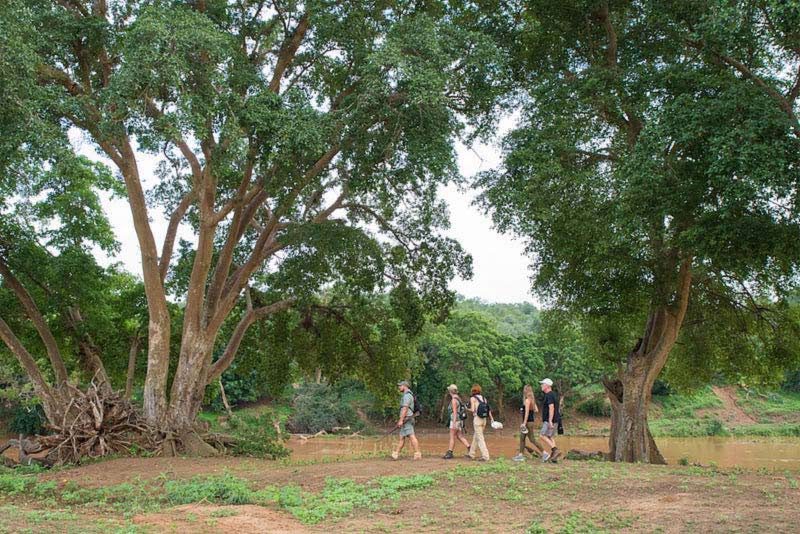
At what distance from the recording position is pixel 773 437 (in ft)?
118

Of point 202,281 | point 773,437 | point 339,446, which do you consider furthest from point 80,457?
point 773,437

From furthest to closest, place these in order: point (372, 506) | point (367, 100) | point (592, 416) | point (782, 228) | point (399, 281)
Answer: point (592, 416) < point (399, 281) < point (367, 100) < point (782, 228) < point (372, 506)

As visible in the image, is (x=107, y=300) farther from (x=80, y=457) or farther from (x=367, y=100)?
(x=367, y=100)

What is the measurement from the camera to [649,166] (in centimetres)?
1062

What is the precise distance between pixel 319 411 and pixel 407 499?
3212 cm

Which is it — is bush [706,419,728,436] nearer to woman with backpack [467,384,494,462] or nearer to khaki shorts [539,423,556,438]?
khaki shorts [539,423,556,438]

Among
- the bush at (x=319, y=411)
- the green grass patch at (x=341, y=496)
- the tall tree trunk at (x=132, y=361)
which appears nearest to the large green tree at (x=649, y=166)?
the green grass patch at (x=341, y=496)

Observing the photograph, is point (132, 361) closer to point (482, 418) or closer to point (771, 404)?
point (482, 418)

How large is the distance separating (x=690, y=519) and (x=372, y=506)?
3.40 m

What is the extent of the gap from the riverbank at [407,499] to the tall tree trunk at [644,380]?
4122 mm

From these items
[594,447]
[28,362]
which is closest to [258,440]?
[28,362]

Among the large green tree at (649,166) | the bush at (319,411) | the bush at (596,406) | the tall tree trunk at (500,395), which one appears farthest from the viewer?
the bush at (596,406)

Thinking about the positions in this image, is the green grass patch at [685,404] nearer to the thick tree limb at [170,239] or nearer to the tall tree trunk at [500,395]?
the tall tree trunk at [500,395]

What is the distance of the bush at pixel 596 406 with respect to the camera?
4403 cm
